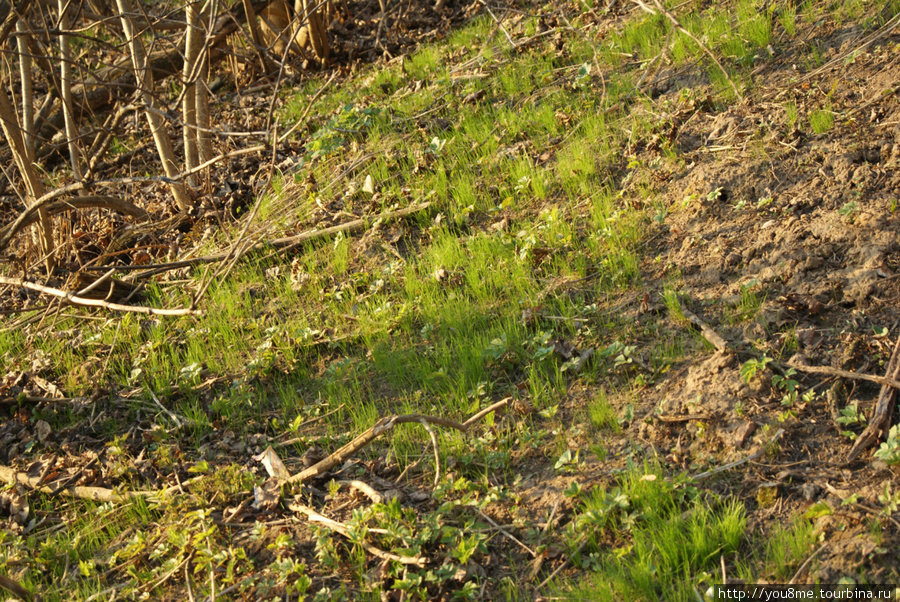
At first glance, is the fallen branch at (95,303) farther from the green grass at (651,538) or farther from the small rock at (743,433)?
the small rock at (743,433)

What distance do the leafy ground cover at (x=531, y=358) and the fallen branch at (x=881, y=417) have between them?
0.20 feet

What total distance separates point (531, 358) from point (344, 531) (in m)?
1.47

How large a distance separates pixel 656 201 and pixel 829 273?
1.28m

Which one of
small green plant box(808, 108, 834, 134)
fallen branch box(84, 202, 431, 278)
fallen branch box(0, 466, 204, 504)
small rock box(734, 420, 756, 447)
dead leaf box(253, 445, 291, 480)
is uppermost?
small green plant box(808, 108, 834, 134)

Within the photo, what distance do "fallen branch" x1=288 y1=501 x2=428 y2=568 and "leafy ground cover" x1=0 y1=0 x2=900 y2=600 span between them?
0.02 m

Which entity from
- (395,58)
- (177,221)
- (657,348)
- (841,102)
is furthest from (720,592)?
(395,58)

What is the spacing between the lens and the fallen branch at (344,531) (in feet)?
9.85

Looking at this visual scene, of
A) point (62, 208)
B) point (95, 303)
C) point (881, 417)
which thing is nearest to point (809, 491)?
point (881, 417)

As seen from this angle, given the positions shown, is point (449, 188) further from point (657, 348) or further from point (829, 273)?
point (829, 273)

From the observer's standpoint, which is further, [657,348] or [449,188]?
[449,188]

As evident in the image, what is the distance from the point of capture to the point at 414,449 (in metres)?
3.84

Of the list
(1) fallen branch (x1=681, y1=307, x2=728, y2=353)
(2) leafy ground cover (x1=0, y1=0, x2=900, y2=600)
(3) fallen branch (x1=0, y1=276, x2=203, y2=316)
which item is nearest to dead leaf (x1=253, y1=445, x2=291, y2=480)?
(2) leafy ground cover (x1=0, y1=0, x2=900, y2=600)

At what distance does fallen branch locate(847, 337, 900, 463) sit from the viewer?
9.98 ft

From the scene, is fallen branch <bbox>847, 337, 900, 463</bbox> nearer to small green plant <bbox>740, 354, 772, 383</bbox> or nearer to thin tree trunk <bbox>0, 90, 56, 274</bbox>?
small green plant <bbox>740, 354, 772, 383</bbox>
